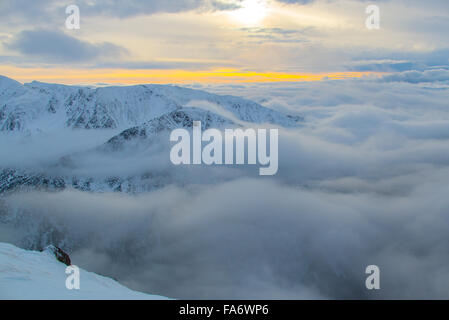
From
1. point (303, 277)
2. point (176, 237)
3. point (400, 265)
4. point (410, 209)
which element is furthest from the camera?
point (176, 237)

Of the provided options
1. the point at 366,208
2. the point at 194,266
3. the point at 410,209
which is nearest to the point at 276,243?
the point at 194,266

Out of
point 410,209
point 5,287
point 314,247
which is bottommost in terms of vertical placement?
point 314,247

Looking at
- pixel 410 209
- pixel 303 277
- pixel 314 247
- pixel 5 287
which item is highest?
pixel 410 209
